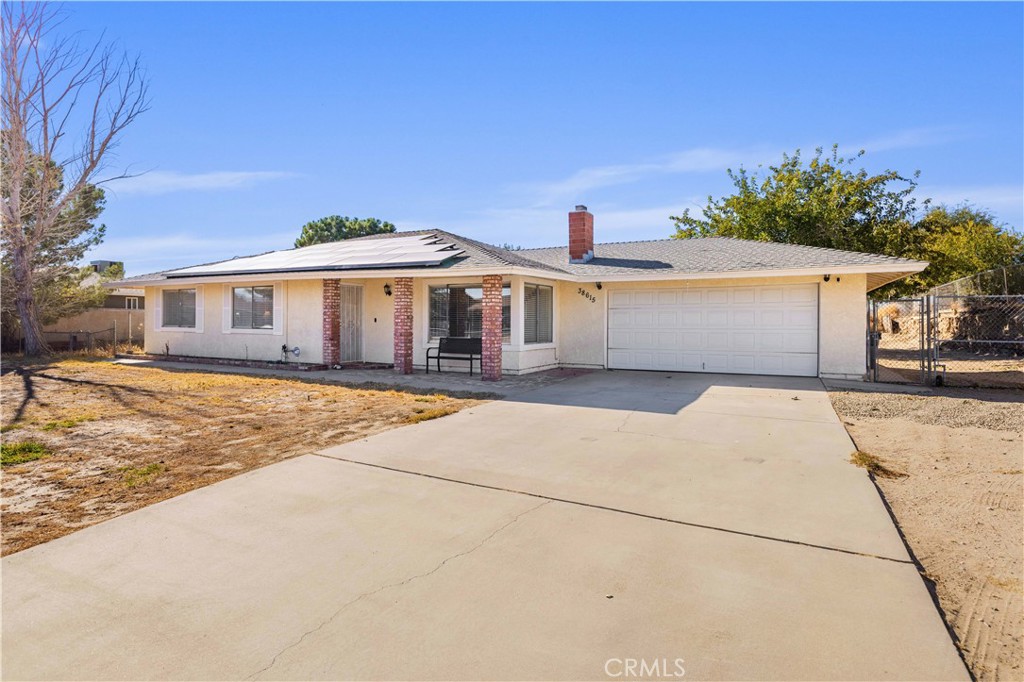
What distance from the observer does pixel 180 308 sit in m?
17.3

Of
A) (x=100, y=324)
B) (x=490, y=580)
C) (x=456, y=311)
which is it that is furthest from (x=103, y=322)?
(x=490, y=580)

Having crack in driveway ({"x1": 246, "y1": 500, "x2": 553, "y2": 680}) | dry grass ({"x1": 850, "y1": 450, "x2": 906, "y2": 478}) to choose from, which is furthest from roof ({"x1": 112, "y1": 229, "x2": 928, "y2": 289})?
crack in driveway ({"x1": 246, "y1": 500, "x2": 553, "y2": 680})

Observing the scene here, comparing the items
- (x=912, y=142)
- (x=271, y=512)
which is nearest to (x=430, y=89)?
(x=271, y=512)

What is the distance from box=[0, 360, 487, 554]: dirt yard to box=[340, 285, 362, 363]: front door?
11.4 ft

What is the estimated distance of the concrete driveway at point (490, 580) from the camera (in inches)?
90.7

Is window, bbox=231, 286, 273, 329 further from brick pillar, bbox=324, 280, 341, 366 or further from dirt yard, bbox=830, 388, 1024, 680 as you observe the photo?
dirt yard, bbox=830, 388, 1024, 680

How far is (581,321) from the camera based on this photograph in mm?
14547

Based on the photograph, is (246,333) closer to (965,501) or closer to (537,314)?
(537,314)

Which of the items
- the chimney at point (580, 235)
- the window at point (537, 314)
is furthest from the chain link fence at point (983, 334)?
the window at point (537, 314)

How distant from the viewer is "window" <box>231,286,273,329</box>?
15.3m

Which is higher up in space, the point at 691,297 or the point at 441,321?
the point at 691,297

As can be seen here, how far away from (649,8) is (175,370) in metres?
13.8

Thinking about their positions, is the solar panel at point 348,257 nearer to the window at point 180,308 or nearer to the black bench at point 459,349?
the window at point 180,308

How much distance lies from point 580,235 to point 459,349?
5389 millimetres
